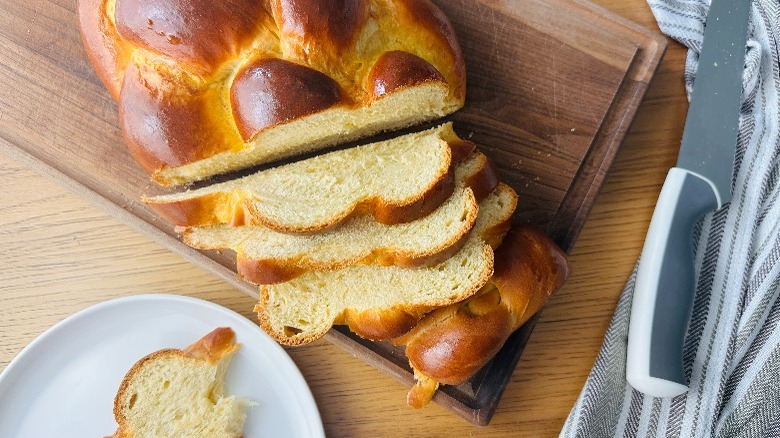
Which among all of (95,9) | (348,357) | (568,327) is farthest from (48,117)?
(568,327)

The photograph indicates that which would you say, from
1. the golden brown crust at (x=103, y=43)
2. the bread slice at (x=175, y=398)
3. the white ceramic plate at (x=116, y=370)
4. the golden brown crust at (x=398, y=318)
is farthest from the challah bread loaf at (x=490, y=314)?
the golden brown crust at (x=103, y=43)

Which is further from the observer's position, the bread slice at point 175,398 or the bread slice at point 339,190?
the bread slice at point 175,398

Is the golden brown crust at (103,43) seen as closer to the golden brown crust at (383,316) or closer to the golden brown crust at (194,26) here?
the golden brown crust at (194,26)

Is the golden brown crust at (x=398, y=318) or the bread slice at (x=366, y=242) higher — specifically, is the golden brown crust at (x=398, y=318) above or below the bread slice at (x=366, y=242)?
below

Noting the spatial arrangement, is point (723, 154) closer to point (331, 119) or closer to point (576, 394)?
point (576, 394)

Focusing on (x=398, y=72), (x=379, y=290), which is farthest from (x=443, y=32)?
(x=379, y=290)
